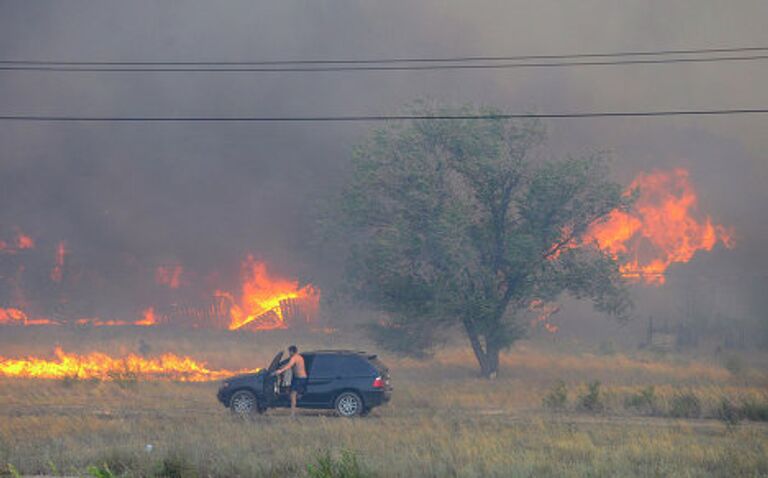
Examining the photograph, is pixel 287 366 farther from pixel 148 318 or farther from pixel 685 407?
pixel 148 318

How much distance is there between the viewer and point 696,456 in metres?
13.9

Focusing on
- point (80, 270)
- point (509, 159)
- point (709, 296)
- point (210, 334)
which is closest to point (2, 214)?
point (80, 270)

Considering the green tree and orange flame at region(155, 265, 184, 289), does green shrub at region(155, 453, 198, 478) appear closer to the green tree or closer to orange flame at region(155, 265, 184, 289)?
the green tree

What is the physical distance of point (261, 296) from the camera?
53.2 metres

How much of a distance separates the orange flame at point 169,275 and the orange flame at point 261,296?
3537mm

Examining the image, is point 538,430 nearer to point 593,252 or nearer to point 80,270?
point 593,252

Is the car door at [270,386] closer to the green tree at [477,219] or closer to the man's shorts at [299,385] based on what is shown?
the man's shorts at [299,385]

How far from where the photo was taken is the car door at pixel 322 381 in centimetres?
2083

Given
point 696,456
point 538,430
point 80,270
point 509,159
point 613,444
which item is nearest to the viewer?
point 696,456

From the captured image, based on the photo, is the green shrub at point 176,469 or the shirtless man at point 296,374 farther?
the shirtless man at point 296,374

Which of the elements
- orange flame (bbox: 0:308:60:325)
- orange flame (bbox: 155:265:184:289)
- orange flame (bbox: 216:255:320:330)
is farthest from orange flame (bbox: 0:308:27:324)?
orange flame (bbox: 216:255:320:330)

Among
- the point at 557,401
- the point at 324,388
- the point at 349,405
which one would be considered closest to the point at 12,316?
the point at 324,388

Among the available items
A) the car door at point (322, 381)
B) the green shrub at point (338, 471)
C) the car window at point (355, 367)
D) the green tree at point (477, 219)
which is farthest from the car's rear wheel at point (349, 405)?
the green tree at point (477, 219)

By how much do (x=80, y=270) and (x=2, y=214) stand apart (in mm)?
7133
